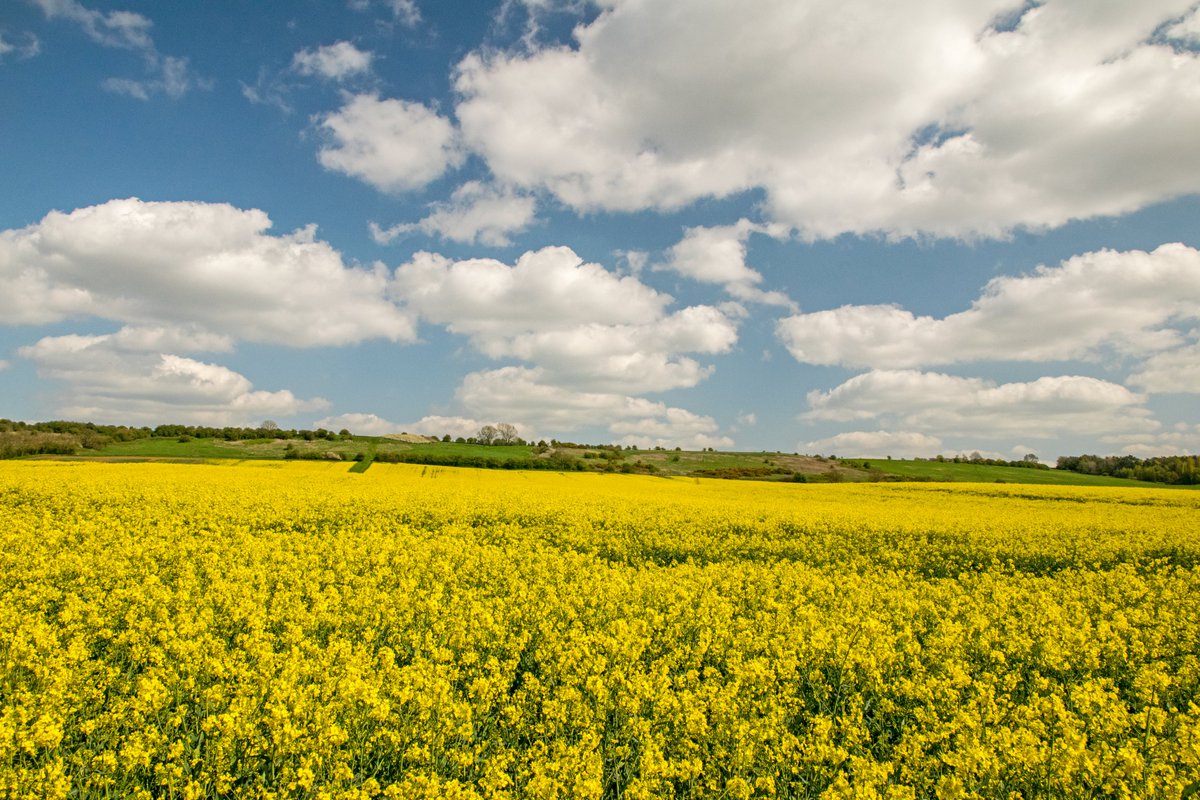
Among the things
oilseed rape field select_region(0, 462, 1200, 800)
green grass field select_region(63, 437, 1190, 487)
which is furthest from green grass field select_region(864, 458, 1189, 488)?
oilseed rape field select_region(0, 462, 1200, 800)

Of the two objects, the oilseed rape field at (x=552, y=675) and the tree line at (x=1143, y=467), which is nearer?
the oilseed rape field at (x=552, y=675)

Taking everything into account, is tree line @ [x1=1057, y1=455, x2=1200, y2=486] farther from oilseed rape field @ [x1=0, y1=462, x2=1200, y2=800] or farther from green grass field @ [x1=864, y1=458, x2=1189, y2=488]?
oilseed rape field @ [x1=0, y1=462, x2=1200, y2=800]

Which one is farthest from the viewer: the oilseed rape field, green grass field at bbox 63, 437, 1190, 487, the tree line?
the tree line

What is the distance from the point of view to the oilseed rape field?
4.79 meters

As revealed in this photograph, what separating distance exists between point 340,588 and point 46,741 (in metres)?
5.15

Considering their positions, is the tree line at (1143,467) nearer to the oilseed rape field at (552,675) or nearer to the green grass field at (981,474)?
the green grass field at (981,474)

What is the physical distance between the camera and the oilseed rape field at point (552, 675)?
4.79m

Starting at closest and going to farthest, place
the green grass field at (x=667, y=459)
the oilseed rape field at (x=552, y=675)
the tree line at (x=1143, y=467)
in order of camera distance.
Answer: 1. the oilseed rape field at (x=552, y=675)
2. the green grass field at (x=667, y=459)
3. the tree line at (x=1143, y=467)

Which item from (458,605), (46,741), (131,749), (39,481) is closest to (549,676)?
(458,605)

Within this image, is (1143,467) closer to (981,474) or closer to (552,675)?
(981,474)

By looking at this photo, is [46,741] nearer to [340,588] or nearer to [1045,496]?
[340,588]

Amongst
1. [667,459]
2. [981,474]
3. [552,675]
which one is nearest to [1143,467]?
[981,474]

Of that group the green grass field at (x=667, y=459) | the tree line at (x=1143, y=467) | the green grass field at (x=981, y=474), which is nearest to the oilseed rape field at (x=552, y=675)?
the green grass field at (x=667, y=459)

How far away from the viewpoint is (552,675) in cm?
653
